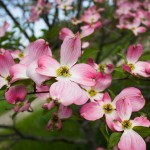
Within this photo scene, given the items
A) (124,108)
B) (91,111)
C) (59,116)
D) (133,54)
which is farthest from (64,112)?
(133,54)

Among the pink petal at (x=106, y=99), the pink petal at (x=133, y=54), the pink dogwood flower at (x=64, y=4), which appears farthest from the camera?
the pink dogwood flower at (x=64, y=4)

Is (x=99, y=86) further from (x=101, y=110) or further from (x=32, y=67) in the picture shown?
(x=32, y=67)

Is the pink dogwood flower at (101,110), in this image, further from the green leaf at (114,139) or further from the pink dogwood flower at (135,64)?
the pink dogwood flower at (135,64)

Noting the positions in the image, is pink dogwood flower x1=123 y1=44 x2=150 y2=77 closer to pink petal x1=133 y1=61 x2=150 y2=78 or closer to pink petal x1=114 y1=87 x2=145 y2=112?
pink petal x1=133 y1=61 x2=150 y2=78

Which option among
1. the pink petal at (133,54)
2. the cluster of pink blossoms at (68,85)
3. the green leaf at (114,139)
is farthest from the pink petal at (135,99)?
the pink petal at (133,54)

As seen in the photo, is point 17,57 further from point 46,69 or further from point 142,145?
point 142,145

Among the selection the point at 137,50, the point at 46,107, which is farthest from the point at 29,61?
the point at 137,50

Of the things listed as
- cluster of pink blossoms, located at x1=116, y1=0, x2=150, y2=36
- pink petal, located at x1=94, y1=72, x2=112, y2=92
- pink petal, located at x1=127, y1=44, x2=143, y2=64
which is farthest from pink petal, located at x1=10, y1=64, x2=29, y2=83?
cluster of pink blossoms, located at x1=116, y1=0, x2=150, y2=36

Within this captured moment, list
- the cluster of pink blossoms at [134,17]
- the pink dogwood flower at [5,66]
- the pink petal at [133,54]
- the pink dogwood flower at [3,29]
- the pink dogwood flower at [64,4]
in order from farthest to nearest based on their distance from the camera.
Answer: the pink dogwood flower at [64,4]
the cluster of pink blossoms at [134,17]
the pink dogwood flower at [3,29]
the pink petal at [133,54]
the pink dogwood flower at [5,66]
